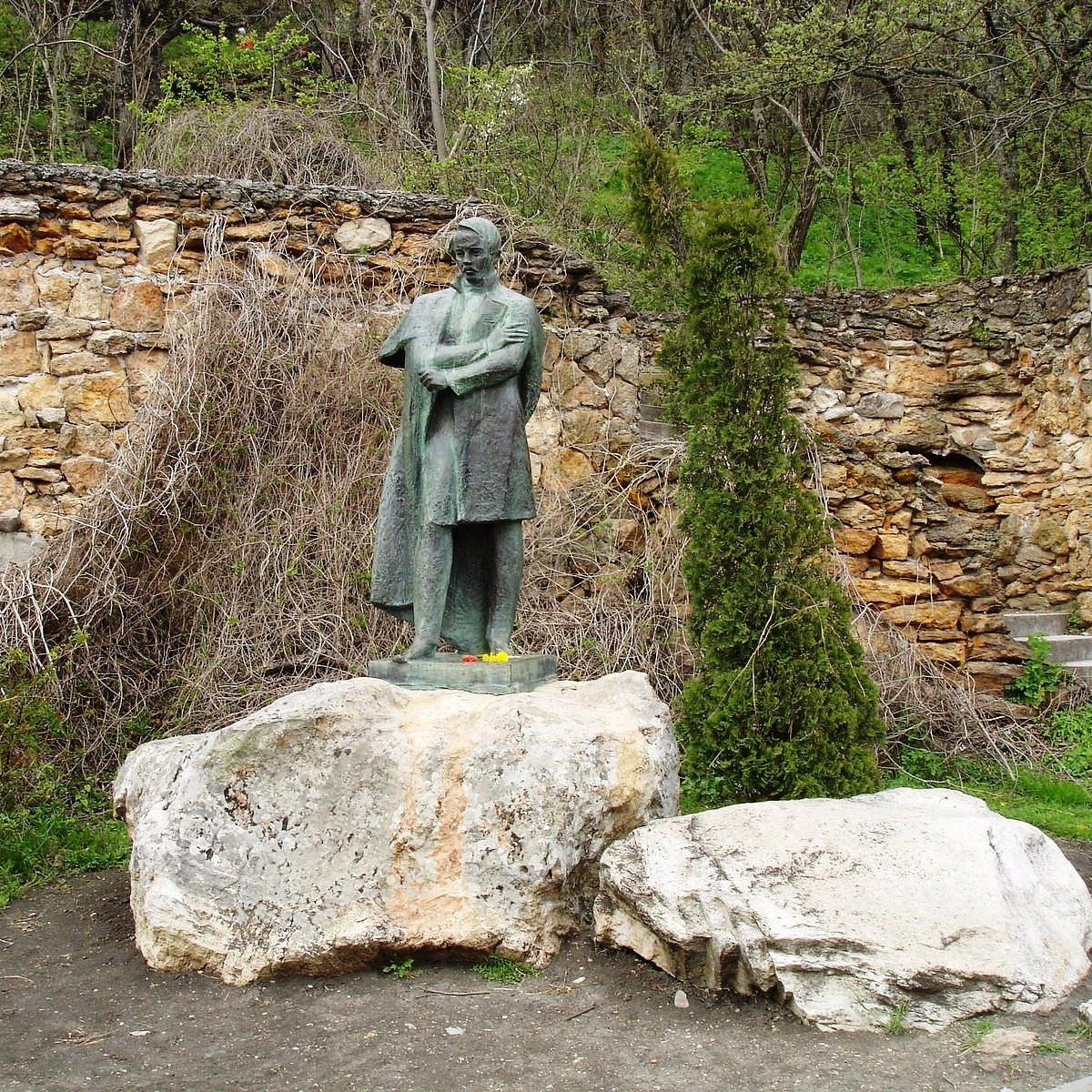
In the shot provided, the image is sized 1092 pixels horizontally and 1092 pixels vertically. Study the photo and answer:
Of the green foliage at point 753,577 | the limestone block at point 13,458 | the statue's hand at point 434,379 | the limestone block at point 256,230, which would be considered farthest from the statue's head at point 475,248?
the limestone block at point 13,458

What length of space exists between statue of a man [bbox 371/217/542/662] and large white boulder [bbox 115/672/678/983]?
2.23ft

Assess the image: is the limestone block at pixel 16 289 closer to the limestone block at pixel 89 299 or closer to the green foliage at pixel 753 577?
the limestone block at pixel 89 299

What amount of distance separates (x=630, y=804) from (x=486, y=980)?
0.75 metres

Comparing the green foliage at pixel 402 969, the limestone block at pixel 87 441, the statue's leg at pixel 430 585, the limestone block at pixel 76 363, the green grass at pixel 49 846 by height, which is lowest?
the green grass at pixel 49 846

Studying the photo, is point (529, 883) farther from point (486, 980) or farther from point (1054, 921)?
point (1054, 921)

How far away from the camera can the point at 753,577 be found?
5477 millimetres

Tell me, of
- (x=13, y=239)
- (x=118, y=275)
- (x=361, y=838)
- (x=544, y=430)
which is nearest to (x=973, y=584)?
(x=544, y=430)

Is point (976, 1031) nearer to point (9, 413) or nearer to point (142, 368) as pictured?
point (142, 368)

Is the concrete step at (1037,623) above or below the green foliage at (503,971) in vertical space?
above

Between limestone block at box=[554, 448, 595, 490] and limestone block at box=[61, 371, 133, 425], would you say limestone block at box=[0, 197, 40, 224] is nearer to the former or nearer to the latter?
limestone block at box=[61, 371, 133, 425]

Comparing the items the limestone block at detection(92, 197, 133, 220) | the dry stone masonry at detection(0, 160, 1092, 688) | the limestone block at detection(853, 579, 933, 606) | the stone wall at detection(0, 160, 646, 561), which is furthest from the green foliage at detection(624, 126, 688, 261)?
the limestone block at detection(92, 197, 133, 220)

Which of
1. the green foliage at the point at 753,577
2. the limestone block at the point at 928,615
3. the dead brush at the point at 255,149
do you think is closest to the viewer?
the green foliage at the point at 753,577

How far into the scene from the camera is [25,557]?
259 inches

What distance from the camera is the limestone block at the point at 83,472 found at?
6793 millimetres
